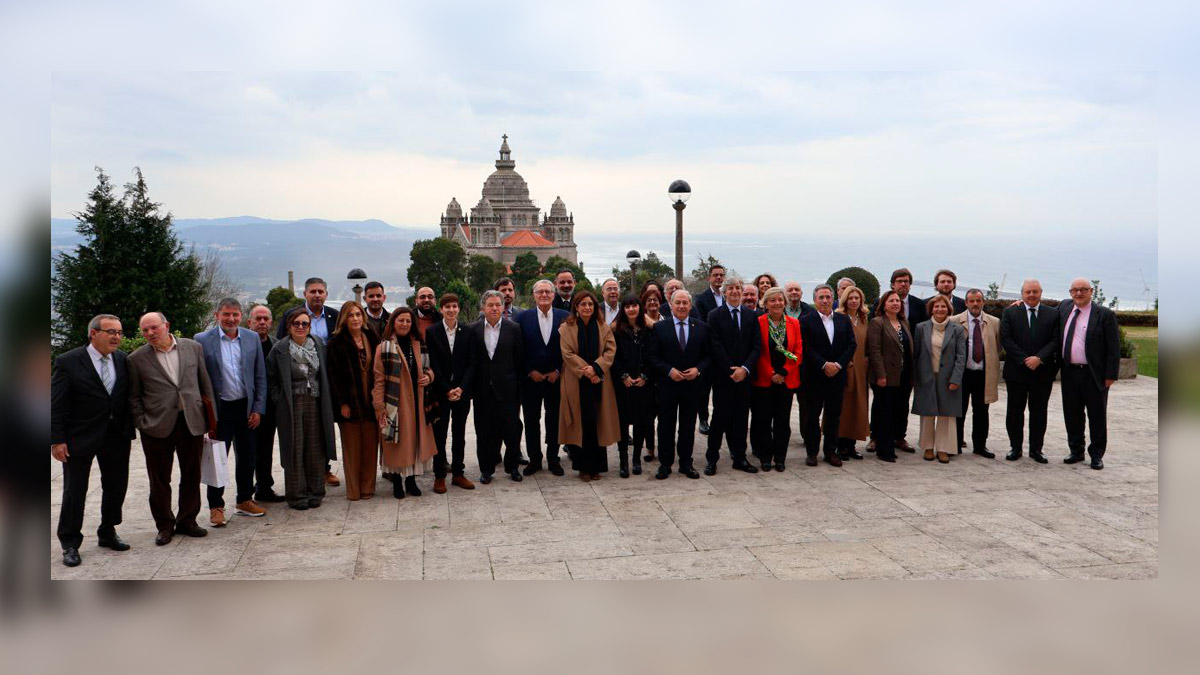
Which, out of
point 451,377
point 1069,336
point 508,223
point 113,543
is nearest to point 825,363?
point 1069,336

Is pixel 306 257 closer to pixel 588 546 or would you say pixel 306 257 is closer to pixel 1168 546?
pixel 588 546

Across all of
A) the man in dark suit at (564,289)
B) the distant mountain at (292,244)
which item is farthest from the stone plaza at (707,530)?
the distant mountain at (292,244)

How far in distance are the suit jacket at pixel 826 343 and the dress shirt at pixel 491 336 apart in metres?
2.81

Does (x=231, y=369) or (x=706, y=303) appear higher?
(x=706, y=303)

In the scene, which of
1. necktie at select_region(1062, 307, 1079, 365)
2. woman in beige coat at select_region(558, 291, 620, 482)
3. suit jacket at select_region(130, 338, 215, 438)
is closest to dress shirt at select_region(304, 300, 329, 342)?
suit jacket at select_region(130, 338, 215, 438)

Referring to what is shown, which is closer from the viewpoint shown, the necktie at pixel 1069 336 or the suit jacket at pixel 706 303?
the necktie at pixel 1069 336

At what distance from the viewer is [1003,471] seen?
8062 mm

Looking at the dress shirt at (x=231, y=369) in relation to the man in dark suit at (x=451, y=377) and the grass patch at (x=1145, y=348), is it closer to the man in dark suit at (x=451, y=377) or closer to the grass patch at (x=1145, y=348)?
the man in dark suit at (x=451, y=377)

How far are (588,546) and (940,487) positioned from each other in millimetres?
3319

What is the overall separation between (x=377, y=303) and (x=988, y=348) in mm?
5770

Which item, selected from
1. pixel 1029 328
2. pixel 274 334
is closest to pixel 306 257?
pixel 274 334

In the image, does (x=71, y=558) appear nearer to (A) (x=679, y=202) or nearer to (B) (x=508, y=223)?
(A) (x=679, y=202)

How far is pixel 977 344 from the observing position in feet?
28.0

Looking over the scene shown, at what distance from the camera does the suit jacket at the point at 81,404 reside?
5.65m
